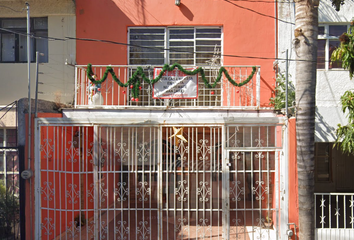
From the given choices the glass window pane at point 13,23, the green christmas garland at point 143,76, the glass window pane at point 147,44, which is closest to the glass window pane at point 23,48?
the glass window pane at point 13,23

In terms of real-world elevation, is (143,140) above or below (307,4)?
below

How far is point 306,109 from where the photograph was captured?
5.25 meters

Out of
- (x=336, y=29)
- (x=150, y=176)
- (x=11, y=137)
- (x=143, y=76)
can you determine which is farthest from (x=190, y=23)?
(x=11, y=137)

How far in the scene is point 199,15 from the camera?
7504 millimetres

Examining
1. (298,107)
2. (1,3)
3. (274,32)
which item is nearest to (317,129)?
(298,107)

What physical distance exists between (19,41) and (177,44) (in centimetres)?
449

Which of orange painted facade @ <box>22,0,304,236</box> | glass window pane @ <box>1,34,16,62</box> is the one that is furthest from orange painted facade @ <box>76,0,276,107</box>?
glass window pane @ <box>1,34,16,62</box>

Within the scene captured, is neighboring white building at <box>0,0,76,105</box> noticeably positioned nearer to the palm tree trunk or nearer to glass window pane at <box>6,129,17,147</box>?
glass window pane at <box>6,129,17,147</box>

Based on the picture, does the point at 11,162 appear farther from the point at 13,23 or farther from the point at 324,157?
the point at 324,157

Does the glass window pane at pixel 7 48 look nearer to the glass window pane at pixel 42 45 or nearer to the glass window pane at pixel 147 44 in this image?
the glass window pane at pixel 42 45

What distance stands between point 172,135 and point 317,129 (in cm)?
359

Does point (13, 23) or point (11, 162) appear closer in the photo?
point (11, 162)

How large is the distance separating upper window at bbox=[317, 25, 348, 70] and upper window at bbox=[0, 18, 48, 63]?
7.50 metres

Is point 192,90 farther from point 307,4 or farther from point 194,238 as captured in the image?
point 194,238
